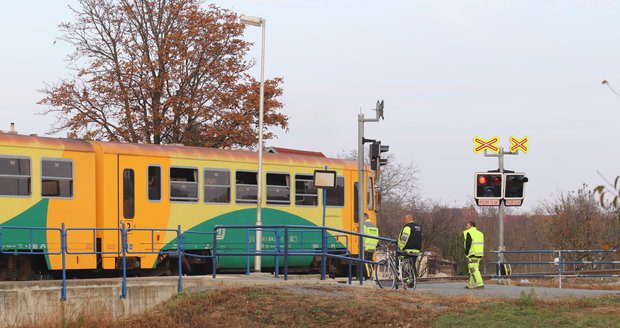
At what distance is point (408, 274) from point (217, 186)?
667 centimetres

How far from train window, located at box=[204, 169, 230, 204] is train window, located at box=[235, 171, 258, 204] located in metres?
0.34

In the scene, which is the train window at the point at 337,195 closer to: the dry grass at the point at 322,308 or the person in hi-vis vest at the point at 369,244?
the person in hi-vis vest at the point at 369,244

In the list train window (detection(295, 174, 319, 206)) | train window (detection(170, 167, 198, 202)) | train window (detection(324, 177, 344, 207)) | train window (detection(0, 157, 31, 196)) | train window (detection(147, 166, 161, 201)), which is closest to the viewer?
train window (detection(0, 157, 31, 196))

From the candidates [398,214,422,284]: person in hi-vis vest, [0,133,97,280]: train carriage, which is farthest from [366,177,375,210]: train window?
[0,133,97,280]: train carriage

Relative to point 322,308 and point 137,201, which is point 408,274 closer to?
point 322,308

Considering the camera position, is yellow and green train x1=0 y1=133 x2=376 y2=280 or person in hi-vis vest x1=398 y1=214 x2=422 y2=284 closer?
person in hi-vis vest x1=398 y1=214 x2=422 y2=284

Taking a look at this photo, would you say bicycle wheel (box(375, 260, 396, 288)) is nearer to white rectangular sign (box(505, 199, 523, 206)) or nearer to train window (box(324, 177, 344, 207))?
white rectangular sign (box(505, 199, 523, 206))

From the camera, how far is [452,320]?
1467 cm

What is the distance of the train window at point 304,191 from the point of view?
27.5 m

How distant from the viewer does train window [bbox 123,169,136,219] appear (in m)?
23.3

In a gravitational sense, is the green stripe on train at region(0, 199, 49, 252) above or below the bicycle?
above

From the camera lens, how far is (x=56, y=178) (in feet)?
73.0

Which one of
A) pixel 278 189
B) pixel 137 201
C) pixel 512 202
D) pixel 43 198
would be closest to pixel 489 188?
pixel 512 202

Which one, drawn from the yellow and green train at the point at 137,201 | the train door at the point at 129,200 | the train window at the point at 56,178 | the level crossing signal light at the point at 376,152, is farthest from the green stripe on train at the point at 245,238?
the train window at the point at 56,178
